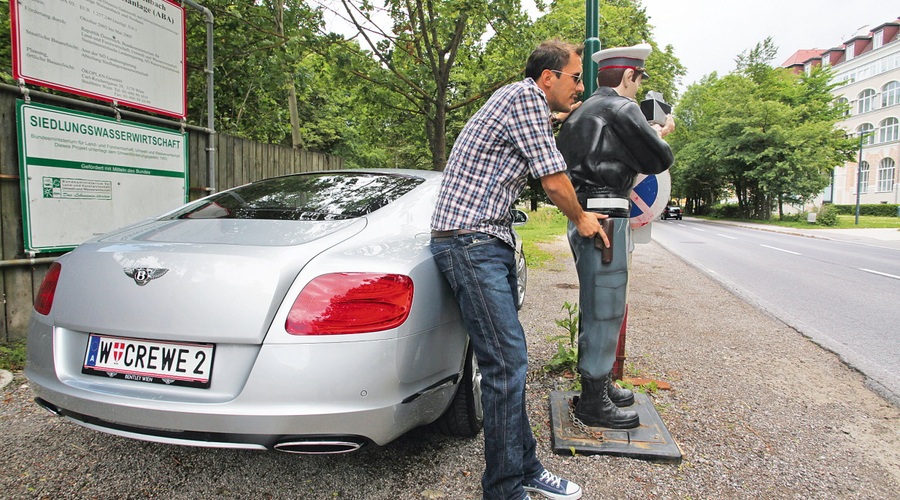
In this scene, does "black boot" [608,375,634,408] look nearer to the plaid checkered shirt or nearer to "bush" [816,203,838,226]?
the plaid checkered shirt

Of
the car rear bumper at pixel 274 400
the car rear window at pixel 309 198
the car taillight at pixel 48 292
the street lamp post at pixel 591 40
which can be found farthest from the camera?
the street lamp post at pixel 591 40

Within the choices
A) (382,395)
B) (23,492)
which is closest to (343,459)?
(382,395)

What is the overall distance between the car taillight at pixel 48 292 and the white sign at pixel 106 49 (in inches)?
96.4

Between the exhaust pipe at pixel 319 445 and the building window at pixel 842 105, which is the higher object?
the building window at pixel 842 105

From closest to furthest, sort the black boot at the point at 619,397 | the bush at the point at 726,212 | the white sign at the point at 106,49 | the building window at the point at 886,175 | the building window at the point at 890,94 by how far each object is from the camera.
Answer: the black boot at the point at 619,397 < the white sign at the point at 106,49 < the building window at the point at 890,94 < the building window at the point at 886,175 < the bush at the point at 726,212

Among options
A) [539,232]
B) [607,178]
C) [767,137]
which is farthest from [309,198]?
[767,137]

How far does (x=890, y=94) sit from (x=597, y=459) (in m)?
55.8

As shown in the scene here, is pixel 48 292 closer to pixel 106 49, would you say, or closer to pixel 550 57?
pixel 550 57

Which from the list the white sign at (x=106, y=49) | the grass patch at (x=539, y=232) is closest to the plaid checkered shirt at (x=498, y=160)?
the white sign at (x=106, y=49)

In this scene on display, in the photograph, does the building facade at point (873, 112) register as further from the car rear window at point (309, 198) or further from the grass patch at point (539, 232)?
the car rear window at point (309, 198)

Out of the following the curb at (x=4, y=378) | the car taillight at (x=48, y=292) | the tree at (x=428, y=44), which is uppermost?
the tree at (x=428, y=44)

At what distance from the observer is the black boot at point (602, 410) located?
2609 millimetres

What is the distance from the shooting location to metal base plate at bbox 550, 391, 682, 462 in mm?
2447

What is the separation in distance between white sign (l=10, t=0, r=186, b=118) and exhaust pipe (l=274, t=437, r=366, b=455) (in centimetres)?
360
